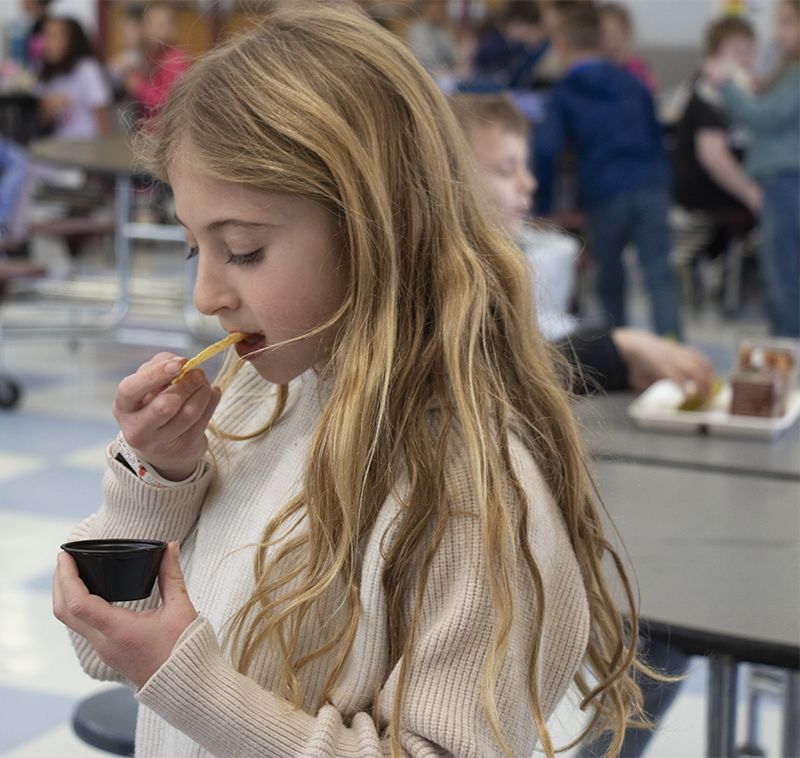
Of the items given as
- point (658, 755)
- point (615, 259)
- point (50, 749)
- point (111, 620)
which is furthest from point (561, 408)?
point (615, 259)

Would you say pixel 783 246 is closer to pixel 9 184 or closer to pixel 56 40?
pixel 9 184

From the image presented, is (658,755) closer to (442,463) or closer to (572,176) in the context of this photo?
(442,463)

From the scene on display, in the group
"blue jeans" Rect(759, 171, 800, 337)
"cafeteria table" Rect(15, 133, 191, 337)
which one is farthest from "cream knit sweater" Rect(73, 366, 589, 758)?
"blue jeans" Rect(759, 171, 800, 337)

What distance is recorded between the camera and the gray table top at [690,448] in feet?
4.00

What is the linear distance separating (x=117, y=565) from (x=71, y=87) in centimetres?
613

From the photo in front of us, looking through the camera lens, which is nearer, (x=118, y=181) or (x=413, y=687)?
(x=413, y=687)

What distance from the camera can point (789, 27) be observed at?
3994 mm

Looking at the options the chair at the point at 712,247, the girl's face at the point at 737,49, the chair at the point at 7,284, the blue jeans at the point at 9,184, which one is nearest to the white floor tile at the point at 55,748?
the chair at the point at 7,284

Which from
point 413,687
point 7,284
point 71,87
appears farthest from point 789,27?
point 71,87

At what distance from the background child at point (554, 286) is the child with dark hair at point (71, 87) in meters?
4.53

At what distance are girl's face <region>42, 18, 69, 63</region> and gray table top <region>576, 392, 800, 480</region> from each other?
18.9 ft

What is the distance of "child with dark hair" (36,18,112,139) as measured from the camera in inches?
244

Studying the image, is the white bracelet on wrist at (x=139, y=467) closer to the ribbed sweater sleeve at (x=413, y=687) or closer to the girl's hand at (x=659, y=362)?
the ribbed sweater sleeve at (x=413, y=687)

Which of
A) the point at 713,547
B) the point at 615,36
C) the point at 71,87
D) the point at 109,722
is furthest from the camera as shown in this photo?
the point at 71,87
